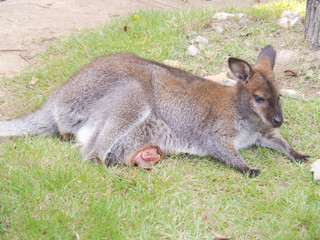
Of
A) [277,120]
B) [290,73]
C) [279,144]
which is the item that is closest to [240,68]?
[277,120]

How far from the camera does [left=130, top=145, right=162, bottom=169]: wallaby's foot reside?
3.92 metres

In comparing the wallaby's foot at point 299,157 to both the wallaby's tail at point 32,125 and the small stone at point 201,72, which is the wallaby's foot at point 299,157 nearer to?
the small stone at point 201,72

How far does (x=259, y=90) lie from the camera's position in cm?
386

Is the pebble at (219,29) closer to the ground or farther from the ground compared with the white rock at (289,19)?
closer to the ground

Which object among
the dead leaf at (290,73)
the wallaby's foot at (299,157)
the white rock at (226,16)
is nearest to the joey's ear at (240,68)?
the wallaby's foot at (299,157)

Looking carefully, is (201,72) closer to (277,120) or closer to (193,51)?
(193,51)

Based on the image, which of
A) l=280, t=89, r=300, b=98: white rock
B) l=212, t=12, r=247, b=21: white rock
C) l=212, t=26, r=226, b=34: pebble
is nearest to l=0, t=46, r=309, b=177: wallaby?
l=280, t=89, r=300, b=98: white rock

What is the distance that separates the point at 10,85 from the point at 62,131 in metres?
1.50

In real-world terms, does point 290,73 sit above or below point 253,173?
above

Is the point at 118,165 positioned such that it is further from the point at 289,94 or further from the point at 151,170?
the point at 289,94

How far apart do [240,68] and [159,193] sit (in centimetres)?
157

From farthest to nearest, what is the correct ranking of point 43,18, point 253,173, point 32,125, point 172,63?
1. point 43,18
2. point 172,63
3. point 32,125
4. point 253,173

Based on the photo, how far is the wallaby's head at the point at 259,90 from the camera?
3.79m

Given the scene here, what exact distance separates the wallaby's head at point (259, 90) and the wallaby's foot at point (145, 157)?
1059 mm
